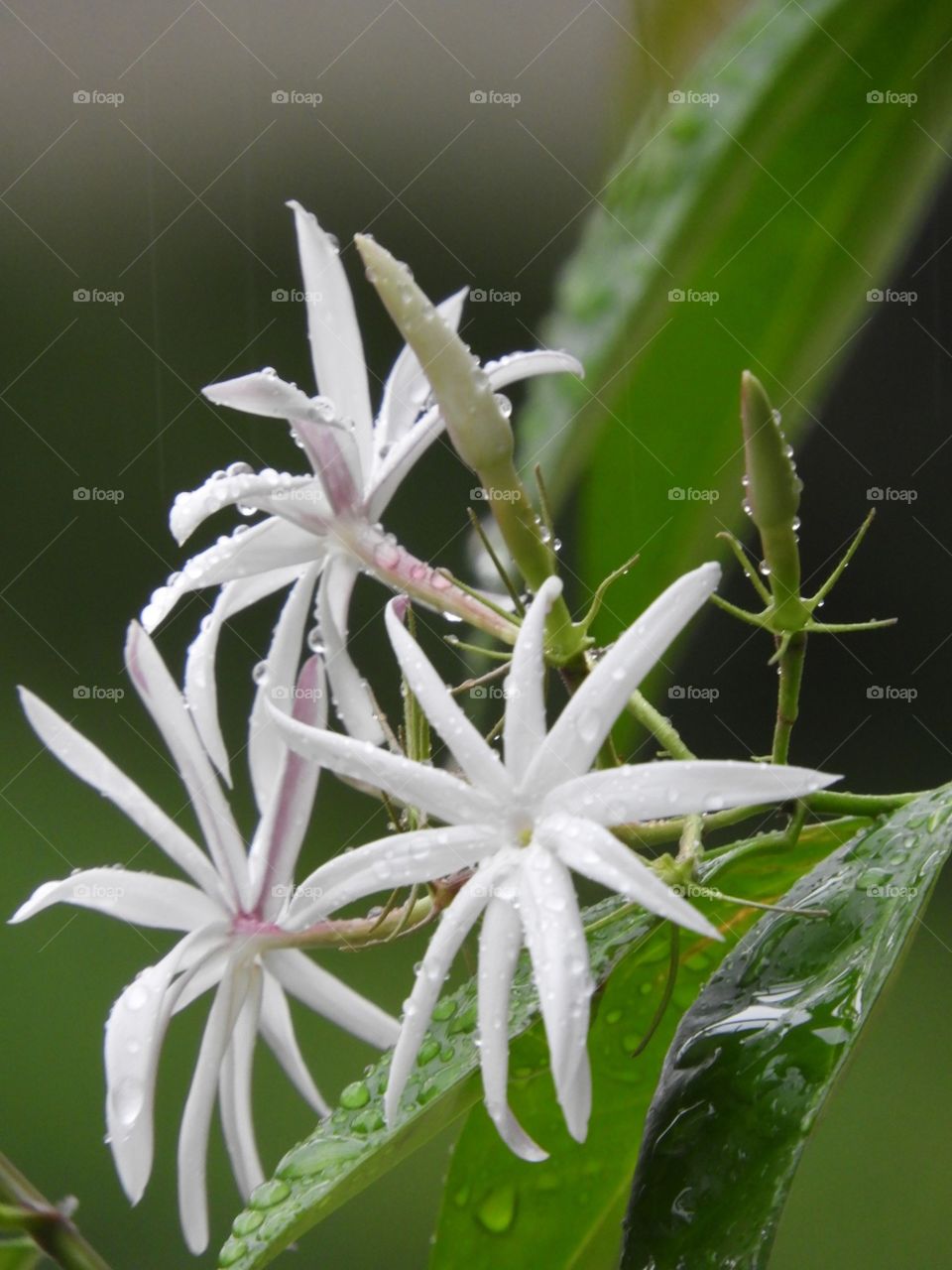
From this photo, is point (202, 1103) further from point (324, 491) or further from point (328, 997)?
point (324, 491)

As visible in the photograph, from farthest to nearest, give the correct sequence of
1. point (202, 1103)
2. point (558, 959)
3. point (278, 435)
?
1. point (278, 435)
2. point (202, 1103)
3. point (558, 959)

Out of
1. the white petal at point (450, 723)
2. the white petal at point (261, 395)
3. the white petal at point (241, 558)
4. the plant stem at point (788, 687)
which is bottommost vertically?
the plant stem at point (788, 687)

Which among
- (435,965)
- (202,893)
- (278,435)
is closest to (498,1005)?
(435,965)

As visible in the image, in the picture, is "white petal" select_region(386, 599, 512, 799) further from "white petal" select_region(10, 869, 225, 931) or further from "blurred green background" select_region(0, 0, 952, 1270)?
"blurred green background" select_region(0, 0, 952, 1270)

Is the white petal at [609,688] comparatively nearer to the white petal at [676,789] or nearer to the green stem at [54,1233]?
the white petal at [676,789]

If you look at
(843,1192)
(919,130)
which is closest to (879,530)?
(843,1192)

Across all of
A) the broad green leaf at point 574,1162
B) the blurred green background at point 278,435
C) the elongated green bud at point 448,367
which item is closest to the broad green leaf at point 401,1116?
the broad green leaf at point 574,1162

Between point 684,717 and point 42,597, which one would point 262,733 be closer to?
point 684,717
